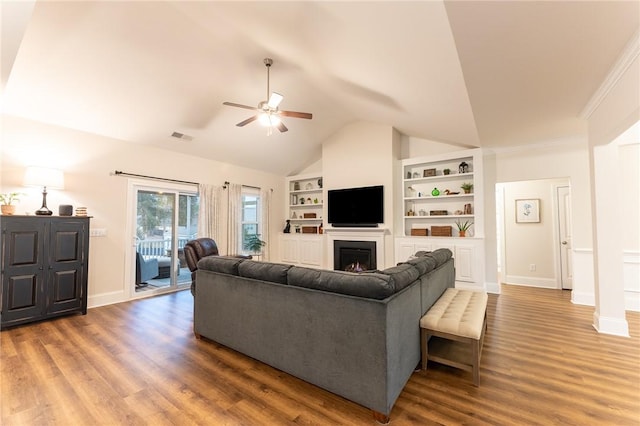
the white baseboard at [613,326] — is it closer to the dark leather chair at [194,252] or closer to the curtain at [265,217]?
the dark leather chair at [194,252]

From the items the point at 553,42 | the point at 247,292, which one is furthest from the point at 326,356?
the point at 553,42

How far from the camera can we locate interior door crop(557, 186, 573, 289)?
527cm

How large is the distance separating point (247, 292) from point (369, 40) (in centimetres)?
272

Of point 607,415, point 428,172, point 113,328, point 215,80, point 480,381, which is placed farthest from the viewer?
point 428,172

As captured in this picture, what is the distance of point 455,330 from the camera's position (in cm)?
218

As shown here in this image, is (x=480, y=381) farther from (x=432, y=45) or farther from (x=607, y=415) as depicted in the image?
(x=432, y=45)

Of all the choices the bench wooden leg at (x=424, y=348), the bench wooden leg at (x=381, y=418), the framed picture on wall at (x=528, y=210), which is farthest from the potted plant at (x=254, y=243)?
the framed picture on wall at (x=528, y=210)

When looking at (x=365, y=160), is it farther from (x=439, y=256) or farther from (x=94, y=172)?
(x=94, y=172)

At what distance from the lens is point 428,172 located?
18.5 ft

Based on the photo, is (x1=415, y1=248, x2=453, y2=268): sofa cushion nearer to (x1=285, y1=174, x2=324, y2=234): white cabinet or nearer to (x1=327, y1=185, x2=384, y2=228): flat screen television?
(x1=327, y1=185, x2=384, y2=228): flat screen television

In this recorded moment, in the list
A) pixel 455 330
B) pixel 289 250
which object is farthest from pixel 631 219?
pixel 289 250

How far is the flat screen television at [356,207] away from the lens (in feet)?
19.0

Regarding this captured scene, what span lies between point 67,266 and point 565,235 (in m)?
8.28

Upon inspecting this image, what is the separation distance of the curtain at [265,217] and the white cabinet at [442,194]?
3.31 metres
